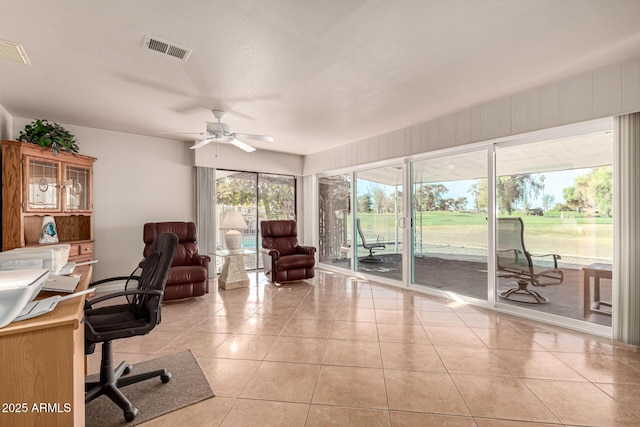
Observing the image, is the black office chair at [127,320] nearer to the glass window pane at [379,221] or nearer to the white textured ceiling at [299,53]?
the white textured ceiling at [299,53]

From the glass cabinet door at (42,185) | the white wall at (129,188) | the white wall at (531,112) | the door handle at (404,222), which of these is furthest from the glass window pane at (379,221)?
the glass cabinet door at (42,185)

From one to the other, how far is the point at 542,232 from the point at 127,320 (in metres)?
4.16

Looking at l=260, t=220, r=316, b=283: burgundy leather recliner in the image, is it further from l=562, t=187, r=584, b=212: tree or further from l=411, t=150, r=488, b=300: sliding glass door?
l=562, t=187, r=584, b=212: tree

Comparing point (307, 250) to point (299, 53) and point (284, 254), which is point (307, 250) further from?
point (299, 53)

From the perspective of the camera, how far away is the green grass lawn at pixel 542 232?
2.94 metres

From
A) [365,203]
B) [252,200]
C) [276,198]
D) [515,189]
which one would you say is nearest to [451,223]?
[515,189]

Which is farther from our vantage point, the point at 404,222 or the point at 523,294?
the point at 404,222

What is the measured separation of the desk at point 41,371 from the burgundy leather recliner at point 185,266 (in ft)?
8.22

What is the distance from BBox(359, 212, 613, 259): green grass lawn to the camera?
9.63ft

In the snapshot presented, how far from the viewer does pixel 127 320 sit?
193 centimetres

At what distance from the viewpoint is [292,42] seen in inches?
87.0

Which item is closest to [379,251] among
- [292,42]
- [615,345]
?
[615,345]

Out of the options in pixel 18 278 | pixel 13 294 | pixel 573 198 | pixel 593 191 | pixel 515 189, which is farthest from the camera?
pixel 515 189

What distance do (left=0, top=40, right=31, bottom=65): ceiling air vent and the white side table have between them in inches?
124
